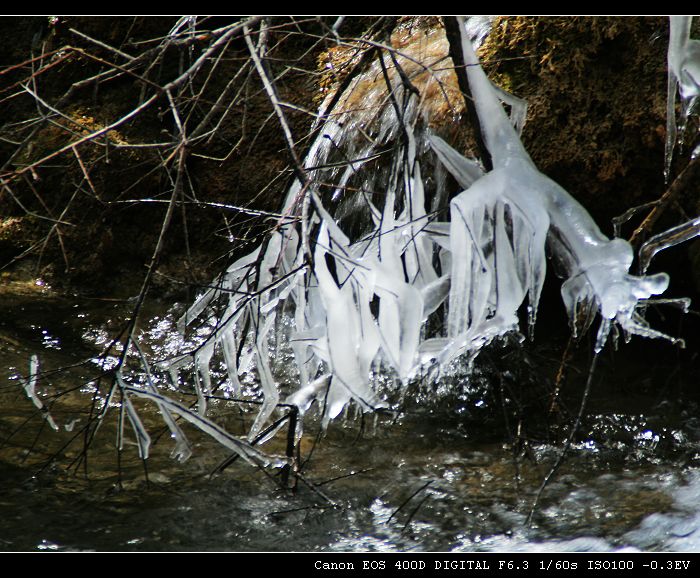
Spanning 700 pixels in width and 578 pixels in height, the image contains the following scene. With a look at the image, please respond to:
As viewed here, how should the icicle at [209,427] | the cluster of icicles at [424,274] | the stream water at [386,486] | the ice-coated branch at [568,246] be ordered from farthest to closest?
the stream water at [386,486]
the ice-coated branch at [568,246]
the cluster of icicles at [424,274]
the icicle at [209,427]

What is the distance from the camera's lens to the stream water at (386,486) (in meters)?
2.89

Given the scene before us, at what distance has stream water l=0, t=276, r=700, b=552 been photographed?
289 centimetres

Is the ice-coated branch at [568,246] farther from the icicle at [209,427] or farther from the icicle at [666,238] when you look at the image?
the icicle at [209,427]

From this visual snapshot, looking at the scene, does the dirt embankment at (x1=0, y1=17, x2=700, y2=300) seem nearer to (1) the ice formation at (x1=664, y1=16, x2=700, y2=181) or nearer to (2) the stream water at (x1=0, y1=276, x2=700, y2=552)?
(1) the ice formation at (x1=664, y1=16, x2=700, y2=181)

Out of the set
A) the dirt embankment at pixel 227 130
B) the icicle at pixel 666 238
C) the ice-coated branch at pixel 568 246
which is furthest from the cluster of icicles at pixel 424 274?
the dirt embankment at pixel 227 130

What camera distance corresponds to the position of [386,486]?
333 cm

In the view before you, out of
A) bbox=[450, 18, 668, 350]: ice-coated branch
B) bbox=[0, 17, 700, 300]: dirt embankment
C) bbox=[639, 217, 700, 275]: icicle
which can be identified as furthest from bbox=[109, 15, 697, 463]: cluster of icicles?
bbox=[0, 17, 700, 300]: dirt embankment

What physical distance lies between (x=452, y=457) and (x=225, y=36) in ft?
7.30

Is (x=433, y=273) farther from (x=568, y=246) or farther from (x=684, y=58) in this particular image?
(x=684, y=58)

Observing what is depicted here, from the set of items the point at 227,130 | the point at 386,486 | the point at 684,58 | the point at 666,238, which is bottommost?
the point at 386,486

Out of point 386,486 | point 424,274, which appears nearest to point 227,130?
point 424,274

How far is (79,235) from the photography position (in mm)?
5496

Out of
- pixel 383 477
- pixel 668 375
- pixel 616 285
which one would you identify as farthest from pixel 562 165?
pixel 383 477

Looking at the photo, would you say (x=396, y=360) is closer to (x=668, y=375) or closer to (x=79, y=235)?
(x=668, y=375)
